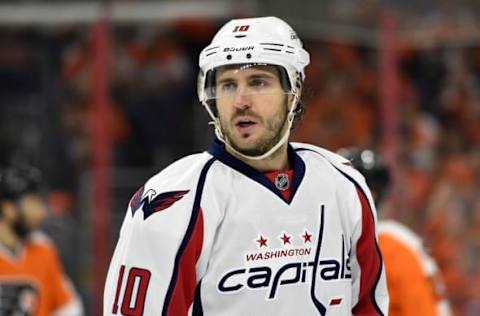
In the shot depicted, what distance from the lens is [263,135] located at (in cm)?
268

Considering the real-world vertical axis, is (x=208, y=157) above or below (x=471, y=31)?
below

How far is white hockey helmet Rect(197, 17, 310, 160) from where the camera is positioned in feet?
8.77

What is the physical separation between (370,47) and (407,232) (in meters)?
3.28

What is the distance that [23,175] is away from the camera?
4703mm

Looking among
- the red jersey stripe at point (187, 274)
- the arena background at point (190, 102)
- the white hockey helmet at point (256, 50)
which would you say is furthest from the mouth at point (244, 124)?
the arena background at point (190, 102)

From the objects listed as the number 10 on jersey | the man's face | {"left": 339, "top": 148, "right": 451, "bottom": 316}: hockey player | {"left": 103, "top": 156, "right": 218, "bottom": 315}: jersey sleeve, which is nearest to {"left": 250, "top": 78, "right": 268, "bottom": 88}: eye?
the man's face

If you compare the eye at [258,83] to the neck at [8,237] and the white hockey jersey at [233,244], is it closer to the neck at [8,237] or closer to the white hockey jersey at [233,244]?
the white hockey jersey at [233,244]

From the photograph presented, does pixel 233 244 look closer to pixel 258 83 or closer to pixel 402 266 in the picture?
pixel 258 83

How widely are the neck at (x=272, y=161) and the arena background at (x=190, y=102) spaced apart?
10.1 ft

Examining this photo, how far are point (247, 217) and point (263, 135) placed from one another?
0.61 ft

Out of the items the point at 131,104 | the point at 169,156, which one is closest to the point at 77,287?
the point at 169,156

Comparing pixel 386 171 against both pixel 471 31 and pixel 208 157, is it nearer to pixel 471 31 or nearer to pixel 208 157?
pixel 208 157

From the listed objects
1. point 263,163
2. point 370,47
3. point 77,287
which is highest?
point 370,47

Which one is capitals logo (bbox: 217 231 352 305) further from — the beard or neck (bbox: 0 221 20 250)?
neck (bbox: 0 221 20 250)
